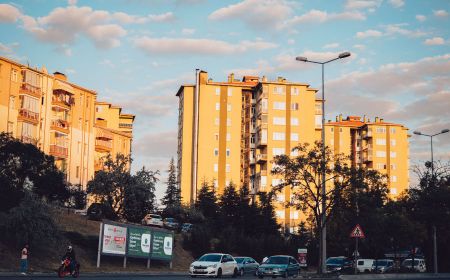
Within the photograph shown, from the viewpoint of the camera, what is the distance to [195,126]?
A: 109938 millimetres

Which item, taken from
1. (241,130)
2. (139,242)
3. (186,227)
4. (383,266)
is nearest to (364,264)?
(383,266)

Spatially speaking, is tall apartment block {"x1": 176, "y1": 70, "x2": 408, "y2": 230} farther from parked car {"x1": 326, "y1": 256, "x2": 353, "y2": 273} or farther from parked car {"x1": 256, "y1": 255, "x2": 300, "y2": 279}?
parked car {"x1": 256, "y1": 255, "x2": 300, "y2": 279}

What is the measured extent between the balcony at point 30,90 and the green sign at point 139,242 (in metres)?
37.8

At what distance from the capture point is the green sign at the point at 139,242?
45.1 metres

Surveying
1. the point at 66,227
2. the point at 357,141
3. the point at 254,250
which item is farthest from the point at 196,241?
the point at 357,141

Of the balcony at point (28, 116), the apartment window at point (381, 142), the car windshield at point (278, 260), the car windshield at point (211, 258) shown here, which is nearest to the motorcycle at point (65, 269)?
the car windshield at point (211, 258)

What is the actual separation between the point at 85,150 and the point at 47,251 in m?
49.9

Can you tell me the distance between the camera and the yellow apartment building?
13762cm

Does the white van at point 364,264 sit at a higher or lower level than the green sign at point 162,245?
lower

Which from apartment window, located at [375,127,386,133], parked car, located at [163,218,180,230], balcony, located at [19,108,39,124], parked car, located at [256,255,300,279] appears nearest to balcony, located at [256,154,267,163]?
parked car, located at [163,218,180,230]

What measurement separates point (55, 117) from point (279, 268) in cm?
5297

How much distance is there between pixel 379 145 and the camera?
5443 inches

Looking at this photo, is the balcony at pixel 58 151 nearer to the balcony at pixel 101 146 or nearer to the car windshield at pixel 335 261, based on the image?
the balcony at pixel 101 146

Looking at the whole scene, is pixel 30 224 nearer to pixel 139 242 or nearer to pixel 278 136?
pixel 139 242
